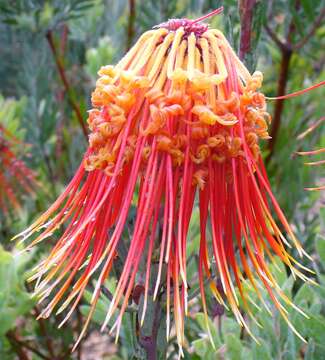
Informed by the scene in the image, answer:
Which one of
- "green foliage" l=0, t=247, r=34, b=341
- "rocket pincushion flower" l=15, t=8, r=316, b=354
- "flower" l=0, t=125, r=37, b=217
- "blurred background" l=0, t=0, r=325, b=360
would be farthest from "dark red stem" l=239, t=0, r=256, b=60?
"flower" l=0, t=125, r=37, b=217

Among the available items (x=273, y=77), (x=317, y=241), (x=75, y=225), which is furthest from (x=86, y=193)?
(x=273, y=77)

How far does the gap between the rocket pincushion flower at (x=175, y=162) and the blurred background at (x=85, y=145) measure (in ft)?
0.50

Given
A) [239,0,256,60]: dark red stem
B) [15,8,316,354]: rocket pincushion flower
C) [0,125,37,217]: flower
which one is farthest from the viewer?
[0,125,37,217]: flower

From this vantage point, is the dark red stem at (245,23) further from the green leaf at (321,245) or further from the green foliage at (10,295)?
the green foliage at (10,295)

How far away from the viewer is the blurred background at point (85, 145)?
1.09 metres

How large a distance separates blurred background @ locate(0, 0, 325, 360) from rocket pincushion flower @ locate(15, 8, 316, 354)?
0.15 m

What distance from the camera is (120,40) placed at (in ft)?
9.09

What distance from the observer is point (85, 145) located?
1.98 metres

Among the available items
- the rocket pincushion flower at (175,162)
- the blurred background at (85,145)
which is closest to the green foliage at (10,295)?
the blurred background at (85,145)

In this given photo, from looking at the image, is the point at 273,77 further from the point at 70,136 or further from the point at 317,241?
the point at 317,241

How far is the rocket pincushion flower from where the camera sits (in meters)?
0.77

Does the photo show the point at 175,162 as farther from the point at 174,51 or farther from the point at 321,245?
the point at 321,245

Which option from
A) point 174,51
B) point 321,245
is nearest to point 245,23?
point 174,51

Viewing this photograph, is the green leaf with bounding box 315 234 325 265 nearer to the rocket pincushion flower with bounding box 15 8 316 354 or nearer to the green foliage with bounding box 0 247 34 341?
the rocket pincushion flower with bounding box 15 8 316 354
